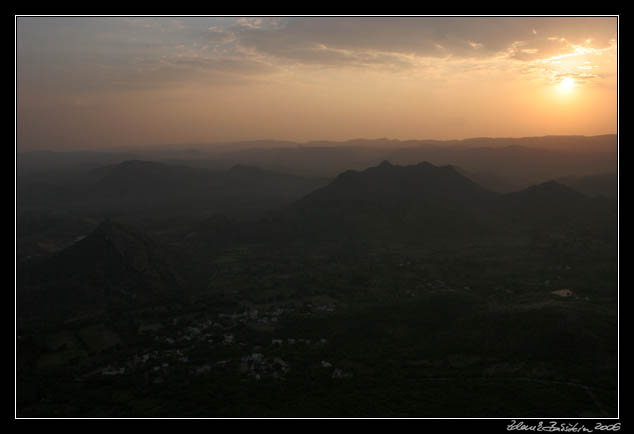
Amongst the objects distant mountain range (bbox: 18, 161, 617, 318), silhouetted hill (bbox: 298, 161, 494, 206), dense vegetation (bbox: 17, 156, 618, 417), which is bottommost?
dense vegetation (bbox: 17, 156, 618, 417)

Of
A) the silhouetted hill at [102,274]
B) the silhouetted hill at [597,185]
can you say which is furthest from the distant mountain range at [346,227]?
the silhouetted hill at [597,185]

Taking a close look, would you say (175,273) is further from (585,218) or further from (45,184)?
(45,184)

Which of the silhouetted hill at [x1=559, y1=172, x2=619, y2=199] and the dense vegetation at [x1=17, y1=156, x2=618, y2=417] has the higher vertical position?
the silhouetted hill at [x1=559, y1=172, x2=619, y2=199]

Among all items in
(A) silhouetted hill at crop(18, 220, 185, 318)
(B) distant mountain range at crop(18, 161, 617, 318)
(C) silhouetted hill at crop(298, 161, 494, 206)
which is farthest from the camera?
(C) silhouetted hill at crop(298, 161, 494, 206)

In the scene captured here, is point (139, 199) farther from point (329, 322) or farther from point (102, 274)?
point (329, 322)

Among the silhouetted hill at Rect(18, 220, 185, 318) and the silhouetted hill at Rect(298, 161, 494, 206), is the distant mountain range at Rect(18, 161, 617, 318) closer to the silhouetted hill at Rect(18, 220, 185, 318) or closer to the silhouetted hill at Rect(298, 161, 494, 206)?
the silhouetted hill at Rect(18, 220, 185, 318)

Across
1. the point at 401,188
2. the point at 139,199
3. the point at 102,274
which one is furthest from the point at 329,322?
the point at 139,199

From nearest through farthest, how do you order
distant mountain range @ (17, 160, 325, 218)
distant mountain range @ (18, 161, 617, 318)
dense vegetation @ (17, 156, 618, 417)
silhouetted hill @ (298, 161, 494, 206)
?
dense vegetation @ (17, 156, 618, 417) < distant mountain range @ (18, 161, 617, 318) < silhouetted hill @ (298, 161, 494, 206) < distant mountain range @ (17, 160, 325, 218)

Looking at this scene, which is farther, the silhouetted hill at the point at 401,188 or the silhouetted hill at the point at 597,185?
the silhouetted hill at the point at 597,185

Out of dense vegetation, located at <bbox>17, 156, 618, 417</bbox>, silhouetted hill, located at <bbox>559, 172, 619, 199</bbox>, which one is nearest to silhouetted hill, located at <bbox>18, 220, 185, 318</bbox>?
dense vegetation, located at <bbox>17, 156, 618, 417</bbox>

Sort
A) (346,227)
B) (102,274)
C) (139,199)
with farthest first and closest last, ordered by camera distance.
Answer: (139,199) → (346,227) → (102,274)

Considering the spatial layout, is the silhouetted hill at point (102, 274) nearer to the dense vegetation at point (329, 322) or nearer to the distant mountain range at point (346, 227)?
the distant mountain range at point (346, 227)
